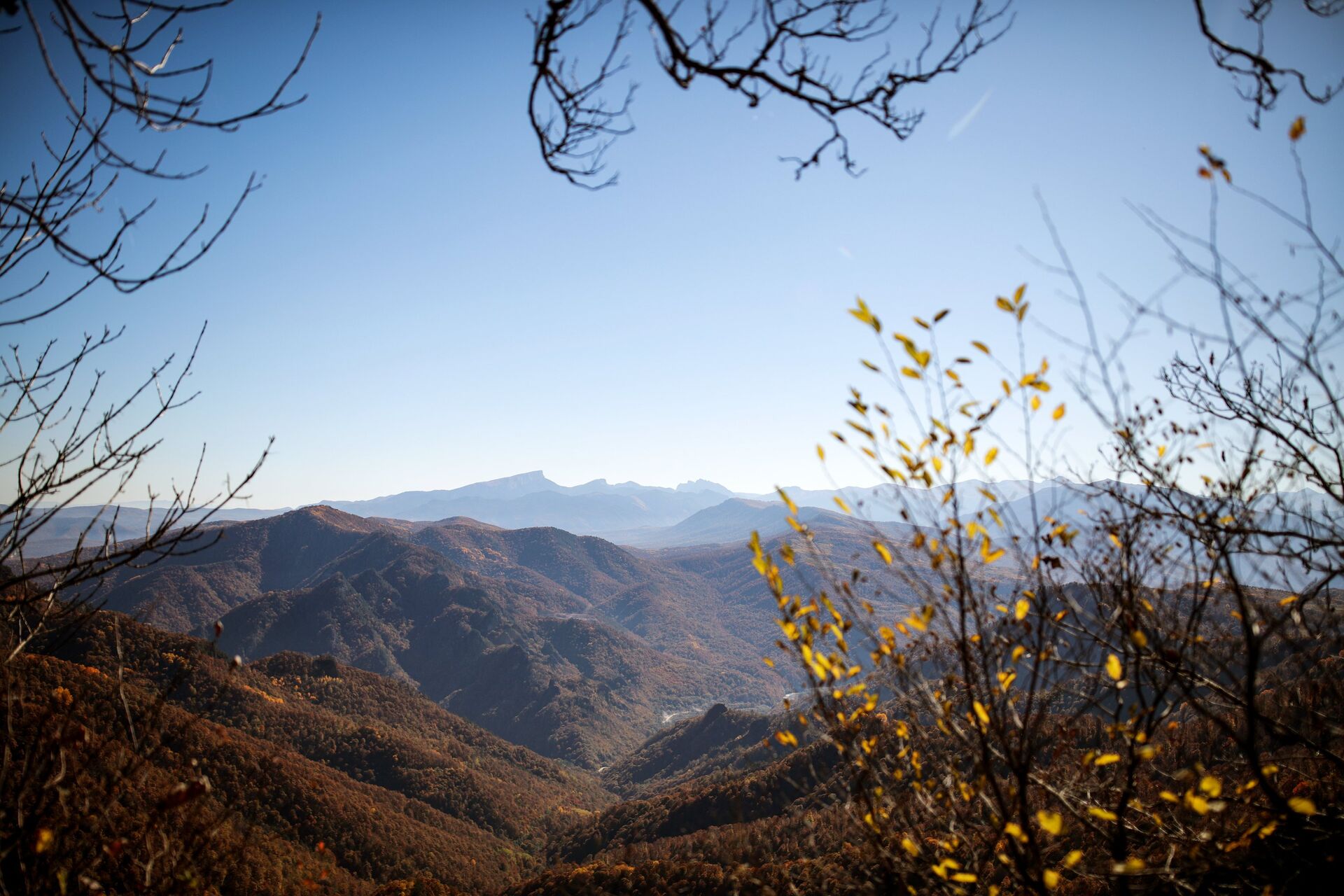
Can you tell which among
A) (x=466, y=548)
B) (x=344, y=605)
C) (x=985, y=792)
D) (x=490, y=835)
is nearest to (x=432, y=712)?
(x=490, y=835)

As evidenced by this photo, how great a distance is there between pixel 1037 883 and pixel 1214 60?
10.3 ft

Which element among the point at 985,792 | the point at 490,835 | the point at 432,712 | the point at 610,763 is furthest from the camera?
the point at 610,763

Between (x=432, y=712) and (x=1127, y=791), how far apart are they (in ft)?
205

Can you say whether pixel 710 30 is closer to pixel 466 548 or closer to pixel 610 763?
pixel 610 763

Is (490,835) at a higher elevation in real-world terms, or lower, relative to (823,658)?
lower

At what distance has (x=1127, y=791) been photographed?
2139mm

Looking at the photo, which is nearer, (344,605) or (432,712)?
(432,712)

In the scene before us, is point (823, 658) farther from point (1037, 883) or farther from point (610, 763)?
point (610, 763)

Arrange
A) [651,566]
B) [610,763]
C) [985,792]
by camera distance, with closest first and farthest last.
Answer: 1. [985,792]
2. [610,763]
3. [651,566]

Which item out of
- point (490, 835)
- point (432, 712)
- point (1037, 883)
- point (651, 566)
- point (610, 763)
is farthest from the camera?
point (651, 566)

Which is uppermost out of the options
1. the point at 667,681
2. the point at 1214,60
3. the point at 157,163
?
the point at 157,163

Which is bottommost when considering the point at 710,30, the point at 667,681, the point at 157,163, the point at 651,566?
the point at 667,681

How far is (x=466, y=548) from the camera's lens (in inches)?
5719

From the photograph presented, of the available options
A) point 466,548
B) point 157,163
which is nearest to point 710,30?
point 157,163
